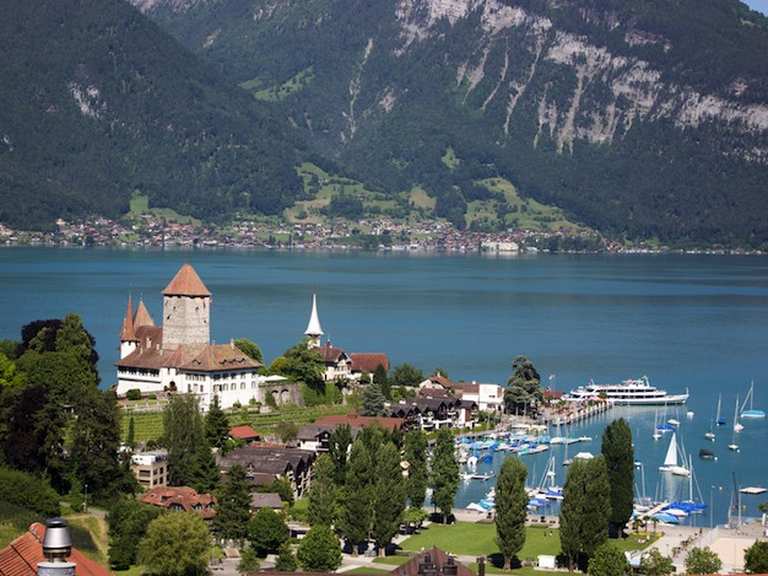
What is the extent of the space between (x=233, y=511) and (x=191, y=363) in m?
22.8

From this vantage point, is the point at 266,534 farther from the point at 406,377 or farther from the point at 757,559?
the point at 406,377

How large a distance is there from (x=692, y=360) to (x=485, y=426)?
46267mm

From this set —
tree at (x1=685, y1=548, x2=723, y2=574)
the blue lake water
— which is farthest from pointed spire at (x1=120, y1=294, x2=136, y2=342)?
tree at (x1=685, y1=548, x2=723, y2=574)

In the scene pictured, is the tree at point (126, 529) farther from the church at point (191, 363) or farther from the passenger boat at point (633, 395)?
the passenger boat at point (633, 395)

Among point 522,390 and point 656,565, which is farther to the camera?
point 522,390

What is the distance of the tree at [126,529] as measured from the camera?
52406mm

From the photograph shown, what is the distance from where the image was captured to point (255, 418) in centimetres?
7794

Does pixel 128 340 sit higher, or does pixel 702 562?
pixel 128 340

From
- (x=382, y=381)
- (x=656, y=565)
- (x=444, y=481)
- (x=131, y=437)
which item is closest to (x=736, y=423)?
(x=382, y=381)

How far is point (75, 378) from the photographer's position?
2790 inches

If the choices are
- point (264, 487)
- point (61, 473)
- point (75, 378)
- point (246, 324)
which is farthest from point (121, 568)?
point (246, 324)

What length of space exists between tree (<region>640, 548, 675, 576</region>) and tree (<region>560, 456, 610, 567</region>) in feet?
7.34

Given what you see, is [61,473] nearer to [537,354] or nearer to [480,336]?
[537,354]

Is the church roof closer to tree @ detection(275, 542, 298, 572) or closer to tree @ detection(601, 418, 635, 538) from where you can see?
tree @ detection(601, 418, 635, 538)
